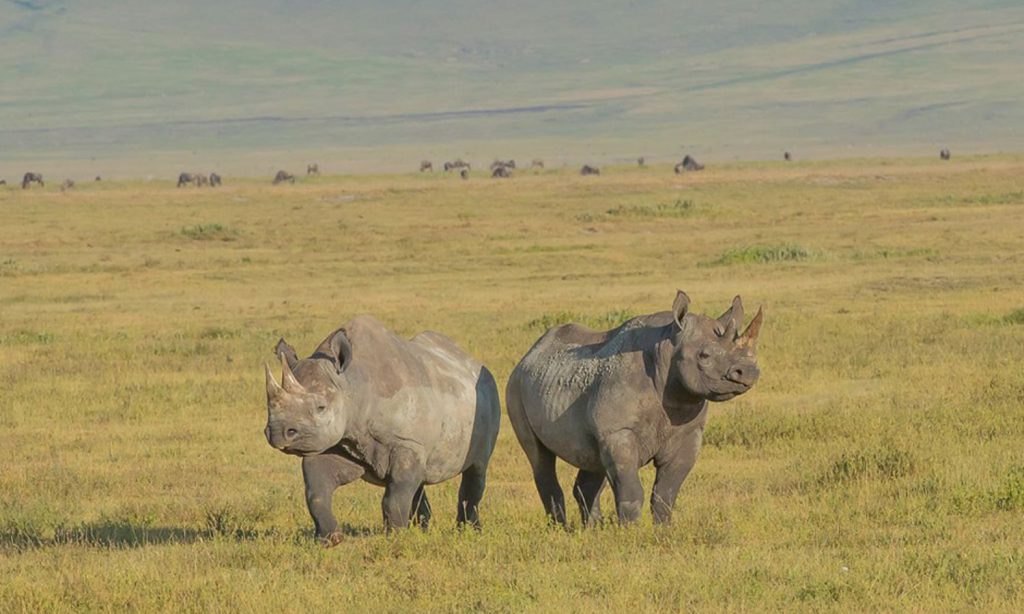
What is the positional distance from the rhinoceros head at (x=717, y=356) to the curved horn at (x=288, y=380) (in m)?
2.09

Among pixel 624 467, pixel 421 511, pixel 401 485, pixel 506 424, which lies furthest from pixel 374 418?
pixel 506 424

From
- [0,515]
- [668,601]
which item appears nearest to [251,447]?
[0,515]

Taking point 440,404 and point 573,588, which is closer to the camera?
point 573,588

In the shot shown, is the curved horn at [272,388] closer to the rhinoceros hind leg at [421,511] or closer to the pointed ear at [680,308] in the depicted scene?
the rhinoceros hind leg at [421,511]

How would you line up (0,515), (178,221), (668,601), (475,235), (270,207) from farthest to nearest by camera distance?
(270,207), (178,221), (475,235), (0,515), (668,601)

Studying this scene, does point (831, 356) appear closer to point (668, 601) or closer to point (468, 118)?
point (668, 601)

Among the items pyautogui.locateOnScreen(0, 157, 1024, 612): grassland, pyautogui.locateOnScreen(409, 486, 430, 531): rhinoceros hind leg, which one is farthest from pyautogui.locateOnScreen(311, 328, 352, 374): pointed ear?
pyautogui.locateOnScreen(409, 486, 430, 531): rhinoceros hind leg

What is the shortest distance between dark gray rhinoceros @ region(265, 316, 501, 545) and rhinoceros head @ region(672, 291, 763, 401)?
56.2 inches

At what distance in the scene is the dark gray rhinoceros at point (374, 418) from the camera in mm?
9516

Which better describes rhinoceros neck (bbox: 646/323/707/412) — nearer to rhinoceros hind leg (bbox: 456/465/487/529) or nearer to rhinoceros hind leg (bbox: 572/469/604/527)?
rhinoceros hind leg (bbox: 572/469/604/527)

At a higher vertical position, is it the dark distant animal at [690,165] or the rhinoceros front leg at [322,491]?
the rhinoceros front leg at [322,491]

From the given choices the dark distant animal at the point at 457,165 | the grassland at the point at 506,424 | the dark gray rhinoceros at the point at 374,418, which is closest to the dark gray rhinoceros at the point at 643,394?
the grassland at the point at 506,424

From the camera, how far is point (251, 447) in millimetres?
15508

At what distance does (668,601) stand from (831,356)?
1199 cm
